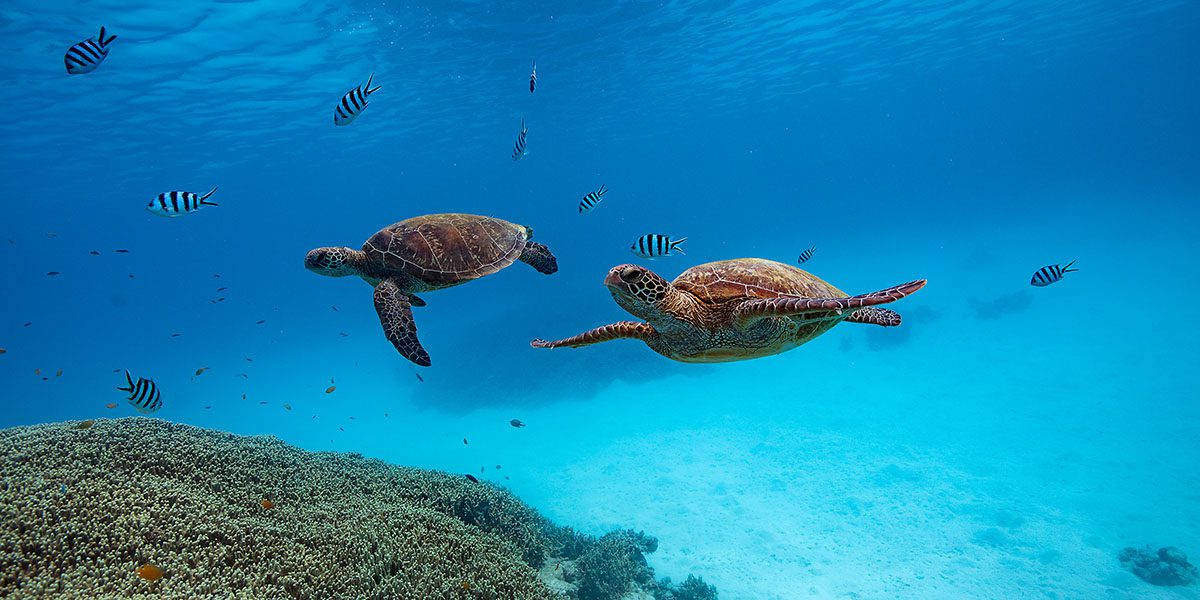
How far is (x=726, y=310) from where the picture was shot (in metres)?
3.66

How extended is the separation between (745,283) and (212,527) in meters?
4.35

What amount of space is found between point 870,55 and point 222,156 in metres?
46.5

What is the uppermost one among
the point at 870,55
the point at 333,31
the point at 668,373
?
the point at 870,55

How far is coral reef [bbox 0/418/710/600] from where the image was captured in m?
3.15

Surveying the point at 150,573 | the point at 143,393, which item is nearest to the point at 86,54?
the point at 143,393

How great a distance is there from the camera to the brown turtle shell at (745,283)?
3.74m

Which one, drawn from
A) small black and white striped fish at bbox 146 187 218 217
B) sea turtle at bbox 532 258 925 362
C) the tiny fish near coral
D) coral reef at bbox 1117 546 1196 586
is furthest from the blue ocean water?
small black and white striped fish at bbox 146 187 218 217

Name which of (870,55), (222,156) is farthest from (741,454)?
(222,156)

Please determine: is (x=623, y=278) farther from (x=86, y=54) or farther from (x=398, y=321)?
(x=86, y=54)

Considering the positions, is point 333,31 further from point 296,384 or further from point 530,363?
point 296,384

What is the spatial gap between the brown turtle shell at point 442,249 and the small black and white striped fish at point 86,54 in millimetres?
3110

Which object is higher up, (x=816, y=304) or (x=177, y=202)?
(x=816, y=304)

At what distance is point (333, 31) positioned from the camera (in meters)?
20.4

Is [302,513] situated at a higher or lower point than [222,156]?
lower
